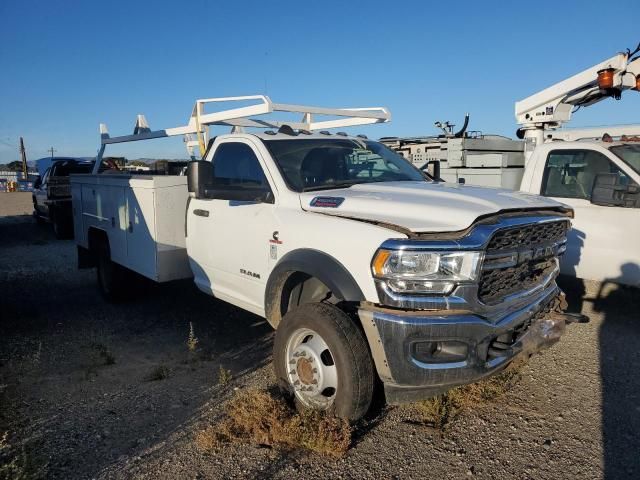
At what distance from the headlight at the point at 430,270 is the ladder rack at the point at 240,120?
82.8 inches

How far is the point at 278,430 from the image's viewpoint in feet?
11.2

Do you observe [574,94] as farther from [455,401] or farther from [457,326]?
[457,326]

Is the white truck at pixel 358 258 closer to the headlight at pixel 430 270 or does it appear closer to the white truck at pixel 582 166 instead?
the headlight at pixel 430 270

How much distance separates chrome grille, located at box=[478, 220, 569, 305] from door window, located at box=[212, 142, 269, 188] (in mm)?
1961

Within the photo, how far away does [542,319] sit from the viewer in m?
3.82

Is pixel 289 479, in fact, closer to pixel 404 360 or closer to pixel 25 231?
pixel 404 360

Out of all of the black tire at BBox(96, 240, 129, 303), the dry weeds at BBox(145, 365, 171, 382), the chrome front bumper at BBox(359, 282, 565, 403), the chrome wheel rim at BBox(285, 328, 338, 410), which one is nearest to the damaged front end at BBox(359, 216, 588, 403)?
the chrome front bumper at BBox(359, 282, 565, 403)

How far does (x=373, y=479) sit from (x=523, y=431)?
122 centimetres

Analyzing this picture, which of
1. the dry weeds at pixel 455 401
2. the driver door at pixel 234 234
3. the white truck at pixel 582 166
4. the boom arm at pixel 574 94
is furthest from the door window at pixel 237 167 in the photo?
the boom arm at pixel 574 94

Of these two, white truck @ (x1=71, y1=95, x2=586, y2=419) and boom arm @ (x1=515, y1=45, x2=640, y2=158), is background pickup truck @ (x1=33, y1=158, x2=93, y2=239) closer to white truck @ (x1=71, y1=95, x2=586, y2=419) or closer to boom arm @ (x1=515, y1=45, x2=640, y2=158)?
white truck @ (x1=71, y1=95, x2=586, y2=419)

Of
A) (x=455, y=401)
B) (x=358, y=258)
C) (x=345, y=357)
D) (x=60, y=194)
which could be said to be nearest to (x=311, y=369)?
(x=345, y=357)

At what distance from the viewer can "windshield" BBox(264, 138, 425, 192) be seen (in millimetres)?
4410

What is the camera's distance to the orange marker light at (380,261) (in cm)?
314

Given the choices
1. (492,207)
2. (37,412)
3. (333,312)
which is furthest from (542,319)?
(37,412)
